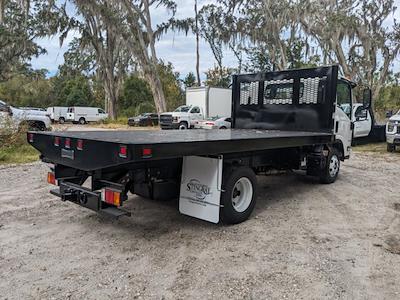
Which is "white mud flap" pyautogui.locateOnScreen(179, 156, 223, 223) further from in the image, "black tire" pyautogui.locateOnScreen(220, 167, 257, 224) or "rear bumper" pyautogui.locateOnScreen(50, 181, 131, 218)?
"rear bumper" pyautogui.locateOnScreen(50, 181, 131, 218)

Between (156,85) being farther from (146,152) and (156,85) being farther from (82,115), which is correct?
(146,152)

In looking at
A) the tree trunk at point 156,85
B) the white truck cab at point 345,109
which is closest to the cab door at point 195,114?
the tree trunk at point 156,85

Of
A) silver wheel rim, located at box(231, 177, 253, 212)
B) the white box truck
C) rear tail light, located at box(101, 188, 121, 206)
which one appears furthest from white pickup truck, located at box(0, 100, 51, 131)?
the white box truck

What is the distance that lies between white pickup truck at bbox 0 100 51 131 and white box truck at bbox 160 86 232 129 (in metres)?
10.5

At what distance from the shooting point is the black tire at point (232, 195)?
15.8 feet

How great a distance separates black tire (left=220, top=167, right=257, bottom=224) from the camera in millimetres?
4828

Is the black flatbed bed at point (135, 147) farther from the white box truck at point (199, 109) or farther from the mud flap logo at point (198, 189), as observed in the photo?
the white box truck at point (199, 109)

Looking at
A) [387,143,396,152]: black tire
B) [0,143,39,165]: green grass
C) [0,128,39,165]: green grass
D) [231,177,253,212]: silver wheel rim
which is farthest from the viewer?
[387,143,396,152]: black tire

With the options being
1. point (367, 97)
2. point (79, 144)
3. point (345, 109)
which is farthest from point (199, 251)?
point (367, 97)

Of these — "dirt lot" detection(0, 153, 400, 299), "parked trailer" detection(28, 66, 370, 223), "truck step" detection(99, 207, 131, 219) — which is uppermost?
"parked trailer" detection(28, 66, 370, 223)

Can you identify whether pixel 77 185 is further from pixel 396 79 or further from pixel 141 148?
pixel 396 79

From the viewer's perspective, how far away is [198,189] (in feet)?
15.8

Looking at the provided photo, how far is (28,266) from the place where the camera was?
3.86 metres

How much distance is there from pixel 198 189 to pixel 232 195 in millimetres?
483
